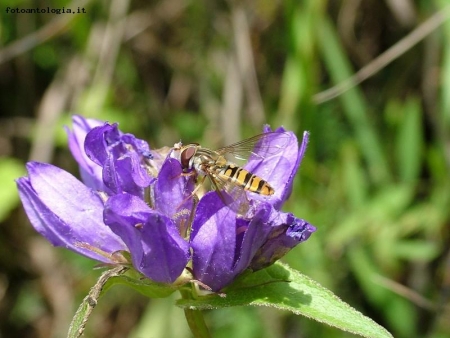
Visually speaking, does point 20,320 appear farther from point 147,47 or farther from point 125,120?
point 147,47

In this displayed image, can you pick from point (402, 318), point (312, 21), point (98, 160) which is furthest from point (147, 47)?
point (98, 160)

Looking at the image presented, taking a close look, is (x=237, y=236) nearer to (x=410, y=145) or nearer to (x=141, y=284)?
(x=141, y=284)

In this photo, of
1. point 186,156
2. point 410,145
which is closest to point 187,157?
point 186,156

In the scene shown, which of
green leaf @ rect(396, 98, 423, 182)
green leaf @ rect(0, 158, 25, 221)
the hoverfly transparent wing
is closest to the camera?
the hoverfly transparent wing

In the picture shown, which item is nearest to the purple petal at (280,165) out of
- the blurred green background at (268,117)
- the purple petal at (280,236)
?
the purple petal at (280,236)

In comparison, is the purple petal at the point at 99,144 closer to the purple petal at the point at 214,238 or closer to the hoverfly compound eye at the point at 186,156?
the hoverfly compound eye at the point at 186,156

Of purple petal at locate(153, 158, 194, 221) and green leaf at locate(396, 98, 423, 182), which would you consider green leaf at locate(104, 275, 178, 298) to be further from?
green leaf at locate(396, 98, 423, 182)

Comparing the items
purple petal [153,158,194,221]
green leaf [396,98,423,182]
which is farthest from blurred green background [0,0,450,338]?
purple petal [153,158,194,221]
